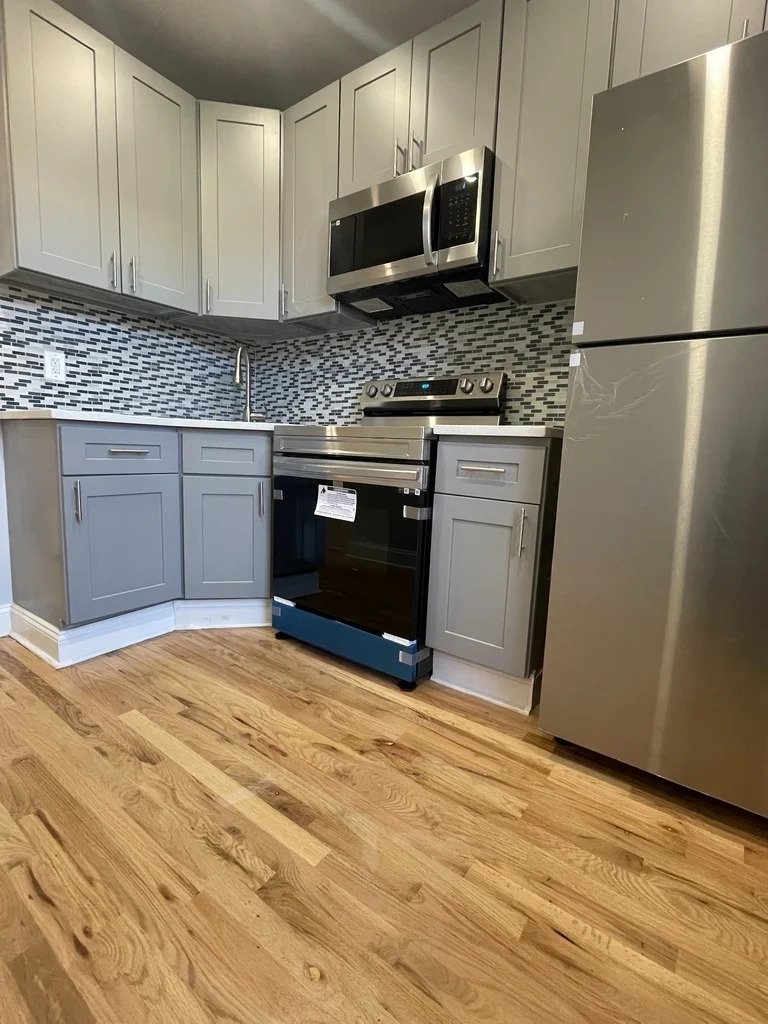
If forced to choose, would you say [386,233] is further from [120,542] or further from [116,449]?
[120,542]

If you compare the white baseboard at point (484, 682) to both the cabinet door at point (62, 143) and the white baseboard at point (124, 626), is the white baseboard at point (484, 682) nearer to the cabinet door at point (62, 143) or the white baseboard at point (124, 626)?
the white baseboard at point (124, 626)

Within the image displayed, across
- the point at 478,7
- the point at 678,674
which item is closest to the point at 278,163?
the point at 478,7

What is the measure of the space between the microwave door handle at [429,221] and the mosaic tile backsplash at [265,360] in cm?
40

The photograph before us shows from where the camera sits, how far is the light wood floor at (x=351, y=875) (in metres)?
0.75

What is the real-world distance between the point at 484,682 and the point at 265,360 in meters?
2.10

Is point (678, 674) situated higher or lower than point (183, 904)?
higher

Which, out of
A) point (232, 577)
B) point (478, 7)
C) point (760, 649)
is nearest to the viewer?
point (760, 649)

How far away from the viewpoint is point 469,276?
1.70 m

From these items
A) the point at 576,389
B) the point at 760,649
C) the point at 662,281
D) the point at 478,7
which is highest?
the point at 478,7

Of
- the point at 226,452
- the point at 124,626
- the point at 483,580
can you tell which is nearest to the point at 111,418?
the point at 226,452

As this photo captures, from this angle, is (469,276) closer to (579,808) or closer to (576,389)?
(576,389)

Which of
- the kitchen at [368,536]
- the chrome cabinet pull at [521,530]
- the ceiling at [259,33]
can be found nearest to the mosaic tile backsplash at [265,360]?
the kitchen at [368,536]

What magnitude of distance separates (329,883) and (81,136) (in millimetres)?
2527

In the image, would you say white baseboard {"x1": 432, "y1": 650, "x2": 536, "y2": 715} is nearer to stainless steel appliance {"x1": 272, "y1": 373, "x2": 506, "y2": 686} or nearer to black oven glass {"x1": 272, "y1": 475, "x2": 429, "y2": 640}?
stainless steel appliance {"x1": 272, "y1": 373, "x2": 506, "y2": 686}
